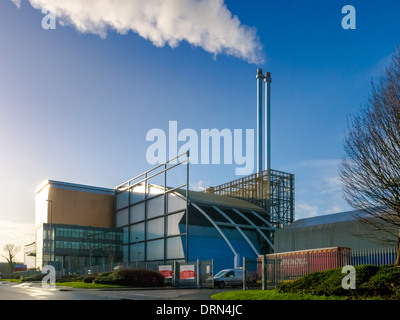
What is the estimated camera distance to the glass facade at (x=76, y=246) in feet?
237

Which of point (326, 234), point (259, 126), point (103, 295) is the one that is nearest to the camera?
point (103, 295)

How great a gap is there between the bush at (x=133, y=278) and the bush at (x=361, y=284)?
71.2ft

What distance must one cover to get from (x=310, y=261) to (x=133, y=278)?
1694cm

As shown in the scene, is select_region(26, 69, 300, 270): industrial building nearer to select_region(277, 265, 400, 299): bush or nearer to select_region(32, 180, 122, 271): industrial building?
select_region(32, 180, 122, 271): industrial building

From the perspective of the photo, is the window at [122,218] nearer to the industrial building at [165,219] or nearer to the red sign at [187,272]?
the industrial building at [165,219]

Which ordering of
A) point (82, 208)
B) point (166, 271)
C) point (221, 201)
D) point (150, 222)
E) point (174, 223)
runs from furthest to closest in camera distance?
point (82, 208), point (150, 222), point (221, 201), point (174, 223), point (166, 271)

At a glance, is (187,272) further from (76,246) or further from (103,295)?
(76,246)

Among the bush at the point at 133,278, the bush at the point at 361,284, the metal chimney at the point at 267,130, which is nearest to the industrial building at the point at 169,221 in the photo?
the metal chimney at the point at 267,130

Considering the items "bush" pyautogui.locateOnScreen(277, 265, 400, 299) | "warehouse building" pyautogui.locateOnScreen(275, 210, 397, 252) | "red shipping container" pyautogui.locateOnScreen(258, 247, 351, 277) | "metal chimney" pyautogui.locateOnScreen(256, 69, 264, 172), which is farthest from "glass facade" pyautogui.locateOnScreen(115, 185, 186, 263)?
"bush" pyautogui.locateOnScreen(277, 265, 400, 299)

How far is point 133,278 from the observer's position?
39.2 metres

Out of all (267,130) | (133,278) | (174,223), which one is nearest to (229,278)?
(133,278)

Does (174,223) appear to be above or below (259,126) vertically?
below

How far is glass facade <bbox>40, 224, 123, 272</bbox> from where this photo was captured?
237 ft
